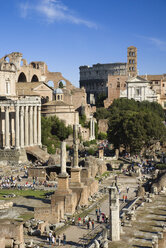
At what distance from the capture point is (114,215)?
24781 mm

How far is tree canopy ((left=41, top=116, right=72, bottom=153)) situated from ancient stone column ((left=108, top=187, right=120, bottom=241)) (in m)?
39.2

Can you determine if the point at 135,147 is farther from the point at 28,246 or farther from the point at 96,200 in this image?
the point at 28,246

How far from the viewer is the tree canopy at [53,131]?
64.8 metres

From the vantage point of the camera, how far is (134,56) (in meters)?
138

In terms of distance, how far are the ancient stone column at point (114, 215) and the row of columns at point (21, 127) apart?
33.7 metres

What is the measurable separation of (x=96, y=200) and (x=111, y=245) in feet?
47.6

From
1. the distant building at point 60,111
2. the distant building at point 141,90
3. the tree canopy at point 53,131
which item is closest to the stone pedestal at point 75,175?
the tree canopy at point 53,131

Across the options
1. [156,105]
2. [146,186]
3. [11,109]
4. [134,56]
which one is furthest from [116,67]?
[146,186]

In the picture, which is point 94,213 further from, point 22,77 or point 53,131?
point 22,77

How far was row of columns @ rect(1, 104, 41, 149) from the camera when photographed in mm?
→ 57594

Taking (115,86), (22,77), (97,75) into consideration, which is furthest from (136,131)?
(97,75)

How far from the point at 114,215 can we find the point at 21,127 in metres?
34.9

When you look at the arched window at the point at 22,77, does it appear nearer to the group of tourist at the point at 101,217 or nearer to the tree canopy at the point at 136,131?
the tree canopy at the point at 136,131

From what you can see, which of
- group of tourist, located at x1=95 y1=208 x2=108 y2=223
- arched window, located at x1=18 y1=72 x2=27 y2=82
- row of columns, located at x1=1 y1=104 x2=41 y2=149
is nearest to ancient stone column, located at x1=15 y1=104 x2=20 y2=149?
row of columns, located at x1=1 y1=104 x2=41 y2=149
